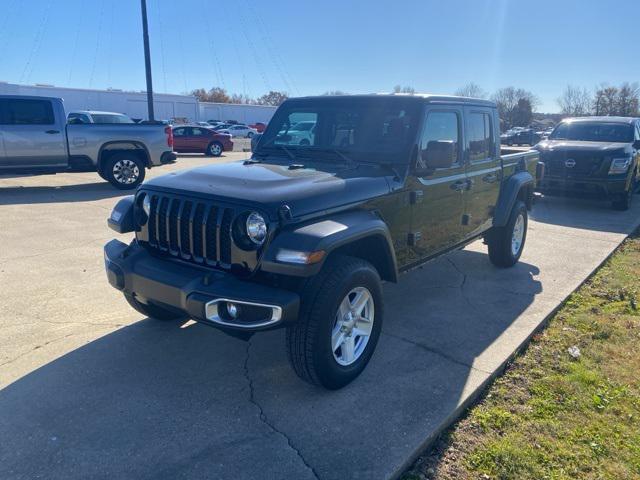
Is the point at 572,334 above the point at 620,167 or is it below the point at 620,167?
below

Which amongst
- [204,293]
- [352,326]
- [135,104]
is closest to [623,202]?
[352,326]

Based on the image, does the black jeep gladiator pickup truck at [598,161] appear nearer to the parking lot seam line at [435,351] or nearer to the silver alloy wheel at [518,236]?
the silver alloy wheel at [518,236]

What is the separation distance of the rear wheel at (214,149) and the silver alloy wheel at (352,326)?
2085cm

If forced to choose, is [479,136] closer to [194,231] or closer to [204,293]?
[194,231]

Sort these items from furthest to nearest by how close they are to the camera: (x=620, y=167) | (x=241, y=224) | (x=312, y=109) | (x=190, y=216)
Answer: (x=620, y=167), (x=312, y=109), (x=190, y=216), (x=241, y=224)

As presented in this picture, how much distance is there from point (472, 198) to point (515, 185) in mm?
1156

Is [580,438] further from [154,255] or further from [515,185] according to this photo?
[515,185]

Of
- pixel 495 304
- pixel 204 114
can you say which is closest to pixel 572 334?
pixel 495 304

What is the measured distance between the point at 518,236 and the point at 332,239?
411cm

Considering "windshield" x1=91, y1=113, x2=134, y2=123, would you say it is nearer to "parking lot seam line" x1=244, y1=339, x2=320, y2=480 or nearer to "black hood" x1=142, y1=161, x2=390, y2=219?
"black hood" x1=142, y1=161, x2=390, y2=219

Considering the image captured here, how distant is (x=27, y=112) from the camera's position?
10586 millimetres

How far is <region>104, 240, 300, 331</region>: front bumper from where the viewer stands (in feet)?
9.02

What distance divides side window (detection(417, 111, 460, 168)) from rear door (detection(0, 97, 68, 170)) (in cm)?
944

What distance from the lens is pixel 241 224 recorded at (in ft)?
9.71
